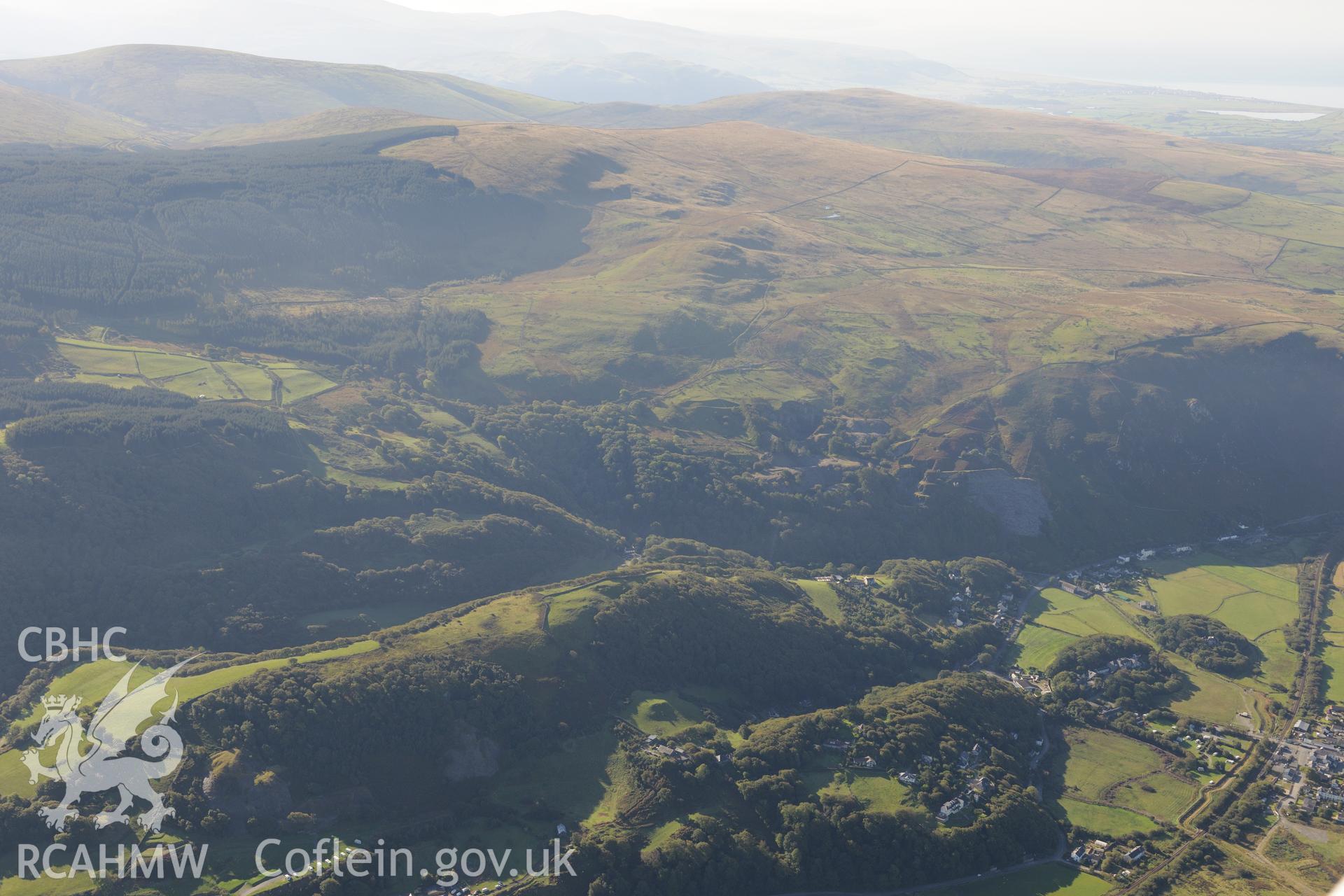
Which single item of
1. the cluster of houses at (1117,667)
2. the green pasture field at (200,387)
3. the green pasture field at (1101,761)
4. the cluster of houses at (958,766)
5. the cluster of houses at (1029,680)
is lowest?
the cluster of houses at (1029,680)

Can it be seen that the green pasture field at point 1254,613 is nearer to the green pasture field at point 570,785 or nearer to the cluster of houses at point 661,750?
the cluster of houses at point 661,750

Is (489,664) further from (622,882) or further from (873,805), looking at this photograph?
(873,805)

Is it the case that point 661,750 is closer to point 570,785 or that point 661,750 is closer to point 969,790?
point 570,785

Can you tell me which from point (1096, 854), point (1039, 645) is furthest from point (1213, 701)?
point (1096, 854)

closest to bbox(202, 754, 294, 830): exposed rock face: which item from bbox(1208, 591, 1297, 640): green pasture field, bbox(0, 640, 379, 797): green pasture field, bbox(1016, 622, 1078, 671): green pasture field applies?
bbox(0, 640, 379, 797): green pasture field

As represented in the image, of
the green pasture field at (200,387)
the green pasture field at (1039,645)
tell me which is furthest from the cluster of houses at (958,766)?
the green pasture field at (200,387)

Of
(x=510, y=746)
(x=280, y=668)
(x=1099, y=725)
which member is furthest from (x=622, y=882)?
(x=1099, y=725)
